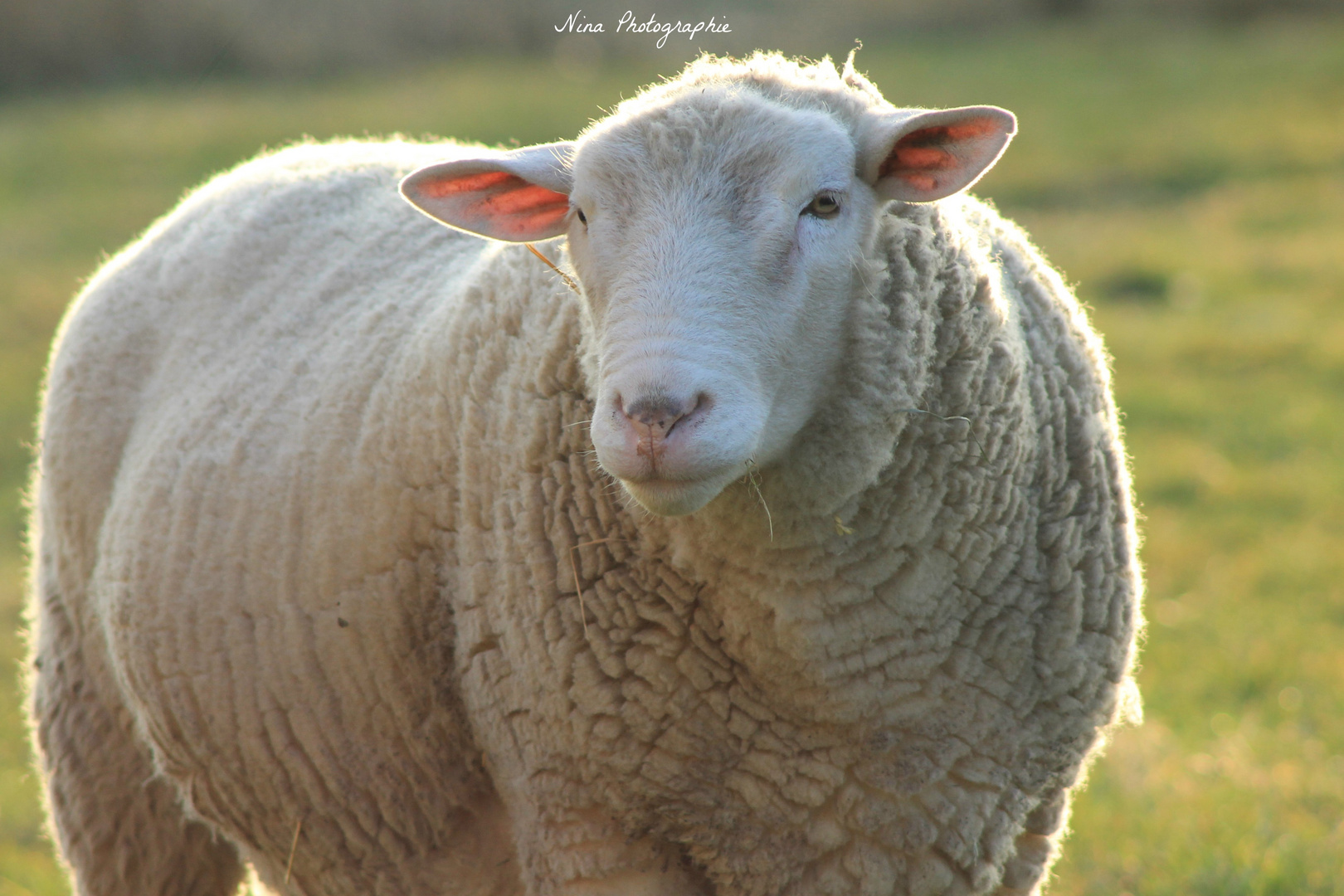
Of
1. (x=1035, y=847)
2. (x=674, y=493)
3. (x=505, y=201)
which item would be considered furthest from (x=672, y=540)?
(x=1035, y=847)

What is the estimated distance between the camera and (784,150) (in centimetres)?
242

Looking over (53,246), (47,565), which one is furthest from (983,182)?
(47,565)

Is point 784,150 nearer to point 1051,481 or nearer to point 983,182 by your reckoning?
point 1051,481

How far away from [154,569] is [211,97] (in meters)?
16.9

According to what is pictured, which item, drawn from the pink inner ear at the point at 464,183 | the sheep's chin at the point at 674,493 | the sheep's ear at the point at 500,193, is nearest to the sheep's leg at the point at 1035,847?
the sheep's chin at the point at 674,493

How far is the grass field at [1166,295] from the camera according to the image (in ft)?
15.2

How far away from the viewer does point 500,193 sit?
2869mm

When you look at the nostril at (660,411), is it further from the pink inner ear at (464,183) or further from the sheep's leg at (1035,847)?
the sheep's leg at (1035,847)

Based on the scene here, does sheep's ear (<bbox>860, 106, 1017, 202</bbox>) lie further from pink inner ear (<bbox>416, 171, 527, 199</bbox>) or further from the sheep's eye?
pink inner ear (<bbox>416, 171, 527, 199</bbox>)

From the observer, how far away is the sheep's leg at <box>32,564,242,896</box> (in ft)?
12.3

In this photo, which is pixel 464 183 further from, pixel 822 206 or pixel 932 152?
pixel 932 152

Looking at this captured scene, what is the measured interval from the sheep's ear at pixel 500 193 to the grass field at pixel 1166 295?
248 centimetres

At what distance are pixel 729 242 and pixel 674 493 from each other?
458mm

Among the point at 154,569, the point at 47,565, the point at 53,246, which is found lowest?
the point at 53,246
